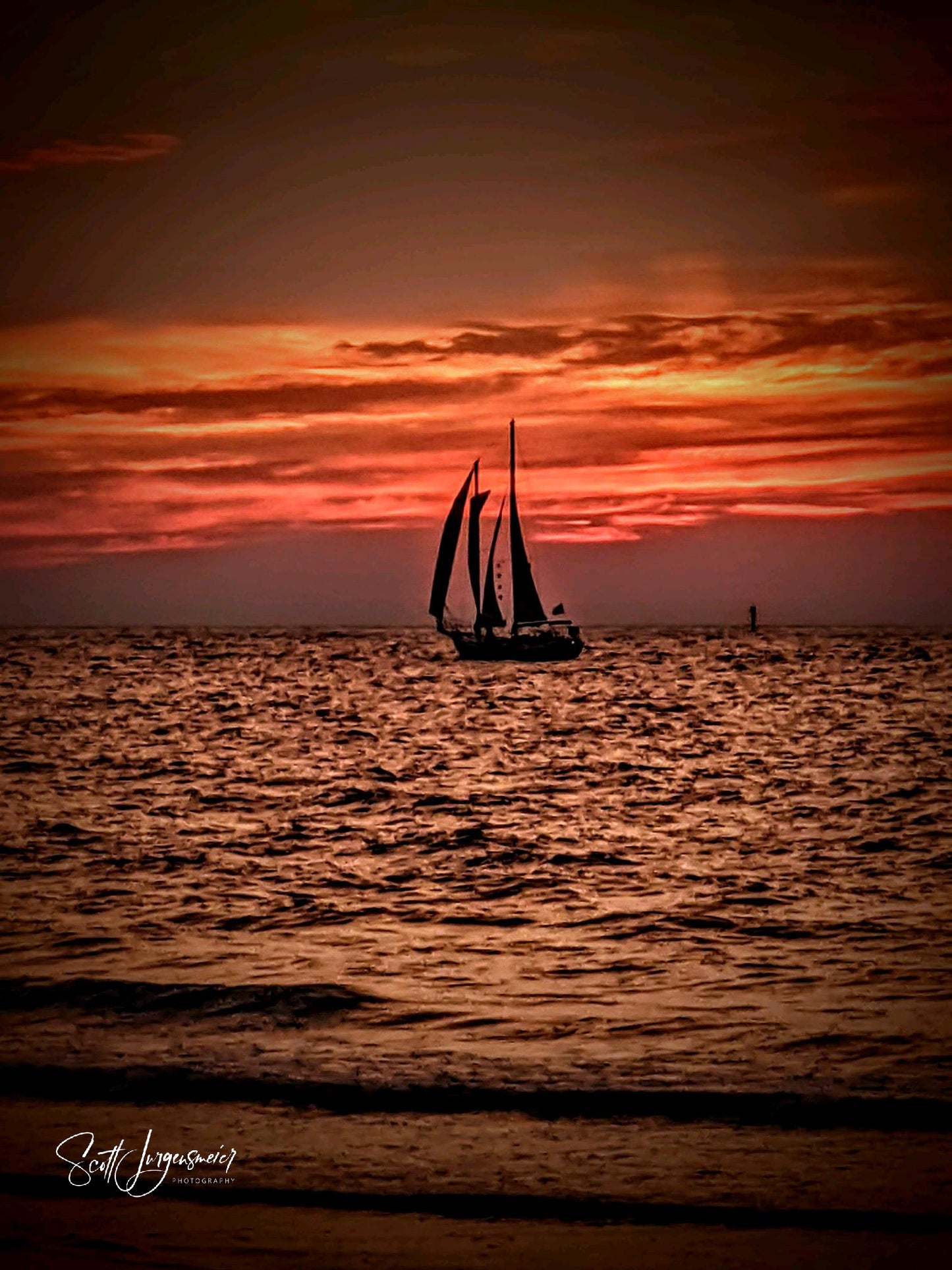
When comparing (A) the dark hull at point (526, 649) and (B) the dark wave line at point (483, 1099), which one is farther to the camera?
(A) the dark hull at point (526, 649)

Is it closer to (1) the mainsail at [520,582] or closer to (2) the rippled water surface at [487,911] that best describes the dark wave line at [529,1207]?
(2) the rippled water surface at [487,911]

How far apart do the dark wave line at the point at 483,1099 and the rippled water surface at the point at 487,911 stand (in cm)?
12

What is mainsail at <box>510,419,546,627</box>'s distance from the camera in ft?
324

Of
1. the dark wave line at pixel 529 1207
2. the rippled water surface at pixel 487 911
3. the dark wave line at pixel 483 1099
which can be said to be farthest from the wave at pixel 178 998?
the dark wave line at pixel 529 1207

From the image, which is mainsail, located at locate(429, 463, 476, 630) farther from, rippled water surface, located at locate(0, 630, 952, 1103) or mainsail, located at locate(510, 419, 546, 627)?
rippled water surface, located at locate(0, 630, 952, 1103)

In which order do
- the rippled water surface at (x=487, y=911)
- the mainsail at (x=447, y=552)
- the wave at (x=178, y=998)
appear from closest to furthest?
the rippled water surface at (x=487, y=911)
the wave at (x=178, y=998)
the mainsail at (x=447, y=552)

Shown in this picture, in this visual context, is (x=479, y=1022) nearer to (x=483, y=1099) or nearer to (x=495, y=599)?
(x=483, y=1099)

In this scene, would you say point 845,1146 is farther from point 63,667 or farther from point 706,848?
point 63,667

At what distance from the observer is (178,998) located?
39.8 ft

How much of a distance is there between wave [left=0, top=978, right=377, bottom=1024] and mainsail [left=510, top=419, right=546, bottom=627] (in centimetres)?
8641

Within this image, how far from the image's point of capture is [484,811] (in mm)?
29406

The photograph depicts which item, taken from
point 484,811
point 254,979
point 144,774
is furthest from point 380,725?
point 254,979

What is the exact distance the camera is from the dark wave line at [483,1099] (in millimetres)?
9016

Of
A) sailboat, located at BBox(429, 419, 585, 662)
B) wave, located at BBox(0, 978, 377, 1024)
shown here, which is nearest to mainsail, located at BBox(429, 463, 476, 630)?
sailboat, located at BBox(429, 419, 585, 662)
